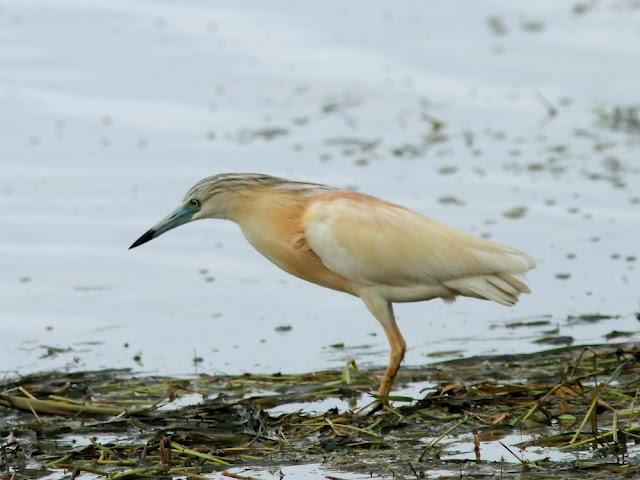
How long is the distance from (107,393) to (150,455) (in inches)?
62.4

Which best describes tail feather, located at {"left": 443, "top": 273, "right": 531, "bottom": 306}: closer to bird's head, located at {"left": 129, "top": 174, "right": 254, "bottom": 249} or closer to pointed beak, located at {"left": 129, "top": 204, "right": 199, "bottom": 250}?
bird's head, located at {"left": 129, "top": 174, "right": 254, "bottom": 249}

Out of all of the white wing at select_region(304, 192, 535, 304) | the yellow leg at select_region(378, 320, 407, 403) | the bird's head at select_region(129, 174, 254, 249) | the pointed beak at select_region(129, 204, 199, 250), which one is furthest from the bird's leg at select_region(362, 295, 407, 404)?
the pointed beak at select_region(129, 204, 199, 250)

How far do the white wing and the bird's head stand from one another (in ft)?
1.41

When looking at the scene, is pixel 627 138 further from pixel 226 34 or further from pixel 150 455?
Answer: pixel 150 455

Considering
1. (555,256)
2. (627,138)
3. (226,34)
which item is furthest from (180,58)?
(555,256)

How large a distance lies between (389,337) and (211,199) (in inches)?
50.1

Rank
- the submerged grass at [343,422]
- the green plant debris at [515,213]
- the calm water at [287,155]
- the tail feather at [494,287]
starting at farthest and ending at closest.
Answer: the green plant debris at [515,213] < the calm water at [287,155] < the tail feather at [494,287] < the submerged grass at [343,422]

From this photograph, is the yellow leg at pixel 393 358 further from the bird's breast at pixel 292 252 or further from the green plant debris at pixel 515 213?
the green plant debris at pixel 515 213

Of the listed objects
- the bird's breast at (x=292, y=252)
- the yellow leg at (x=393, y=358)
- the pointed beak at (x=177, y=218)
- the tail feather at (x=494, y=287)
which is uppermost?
the pointed beak at (x=177, y=218)

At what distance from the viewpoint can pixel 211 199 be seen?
29.7 feet

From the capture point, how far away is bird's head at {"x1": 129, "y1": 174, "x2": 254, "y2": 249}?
9023 mm

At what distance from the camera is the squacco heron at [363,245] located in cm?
883

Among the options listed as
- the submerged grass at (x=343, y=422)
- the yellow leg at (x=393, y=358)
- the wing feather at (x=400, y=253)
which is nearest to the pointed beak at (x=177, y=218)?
the wing feather at (x=400, y=253)

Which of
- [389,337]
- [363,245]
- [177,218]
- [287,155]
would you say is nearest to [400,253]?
[363,245]
